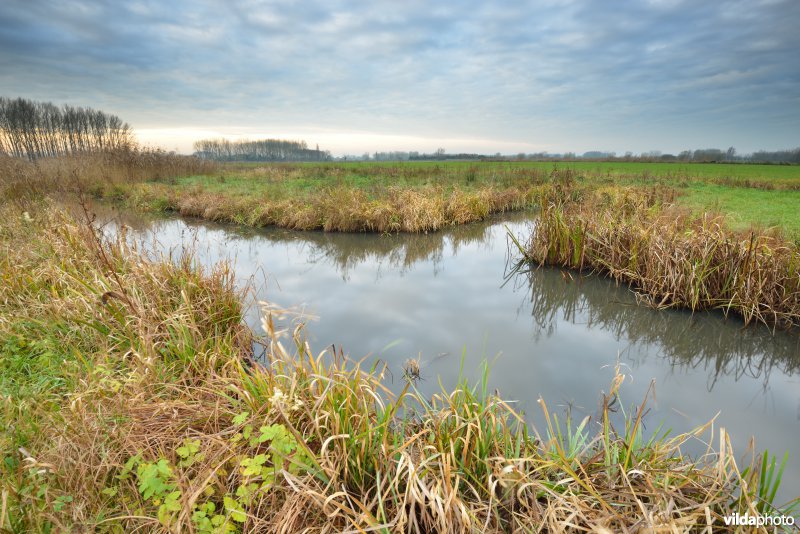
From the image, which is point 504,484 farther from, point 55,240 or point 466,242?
point 466,242

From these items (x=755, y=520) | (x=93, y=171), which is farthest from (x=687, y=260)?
(x=93, y=171)

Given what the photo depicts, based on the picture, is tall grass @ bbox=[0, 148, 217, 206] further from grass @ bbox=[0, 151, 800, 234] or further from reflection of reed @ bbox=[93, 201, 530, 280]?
reflection of reed @ bbox=[93, 201, 530, 280]

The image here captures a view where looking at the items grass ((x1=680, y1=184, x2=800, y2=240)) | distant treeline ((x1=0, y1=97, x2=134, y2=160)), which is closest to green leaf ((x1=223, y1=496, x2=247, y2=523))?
grass ((x1=680, y1=184, x2=800, y2=240))

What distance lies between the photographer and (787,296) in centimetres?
529

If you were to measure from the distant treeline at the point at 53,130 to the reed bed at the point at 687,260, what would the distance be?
2466 cm

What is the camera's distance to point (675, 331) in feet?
17.9

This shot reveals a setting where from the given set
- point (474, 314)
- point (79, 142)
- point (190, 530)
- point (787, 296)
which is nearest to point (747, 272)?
point (787, 296)

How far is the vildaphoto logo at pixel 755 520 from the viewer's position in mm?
1854

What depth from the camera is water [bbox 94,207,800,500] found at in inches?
153

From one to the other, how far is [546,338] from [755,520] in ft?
11.7

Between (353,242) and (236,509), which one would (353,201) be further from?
(236,509)

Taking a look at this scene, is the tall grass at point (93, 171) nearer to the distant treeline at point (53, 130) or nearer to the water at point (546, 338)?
the distant treeline at point (53, 130)

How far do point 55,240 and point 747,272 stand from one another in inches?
433

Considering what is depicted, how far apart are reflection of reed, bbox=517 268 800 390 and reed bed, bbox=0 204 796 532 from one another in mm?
1572
